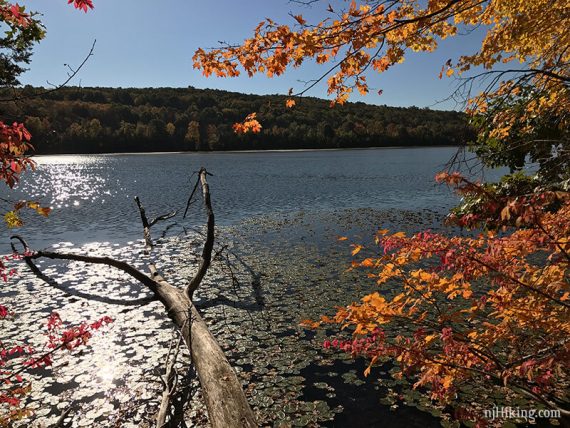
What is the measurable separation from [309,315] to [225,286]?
4044mm

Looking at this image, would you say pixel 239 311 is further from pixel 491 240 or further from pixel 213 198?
pixel 213 198

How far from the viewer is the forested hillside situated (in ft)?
433

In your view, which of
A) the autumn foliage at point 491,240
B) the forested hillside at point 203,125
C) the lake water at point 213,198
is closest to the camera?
the autumn foliage at point 491,240

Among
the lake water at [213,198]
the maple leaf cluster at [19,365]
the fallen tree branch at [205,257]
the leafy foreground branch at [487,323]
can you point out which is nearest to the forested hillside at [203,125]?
the lake water at [213,198]

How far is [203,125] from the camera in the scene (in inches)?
5886

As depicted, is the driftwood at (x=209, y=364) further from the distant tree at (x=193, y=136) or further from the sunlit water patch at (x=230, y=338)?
the distant tree at (x=193, y=136)

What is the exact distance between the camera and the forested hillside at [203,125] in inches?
5202

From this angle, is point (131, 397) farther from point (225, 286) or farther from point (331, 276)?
point (331, 276)

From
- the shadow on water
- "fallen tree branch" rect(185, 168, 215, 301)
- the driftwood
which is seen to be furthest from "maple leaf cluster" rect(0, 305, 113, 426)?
the shadow on water

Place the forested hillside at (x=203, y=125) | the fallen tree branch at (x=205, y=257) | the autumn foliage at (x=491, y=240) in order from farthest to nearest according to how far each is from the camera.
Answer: the forested hillside at (x=203, y=125), the fallen tree branch at (x=205, y=257), the autumn foliage at (x=491, y=240)

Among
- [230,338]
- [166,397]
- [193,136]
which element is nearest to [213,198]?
[230,338]

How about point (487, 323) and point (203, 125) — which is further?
point (203, 125)

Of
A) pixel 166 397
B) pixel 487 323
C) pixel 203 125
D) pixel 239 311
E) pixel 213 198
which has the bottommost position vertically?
pixel 213 198

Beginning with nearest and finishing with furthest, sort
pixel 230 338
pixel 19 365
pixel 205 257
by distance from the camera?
pixel 19 365 → pixel 230 338 → pixel 205 257
